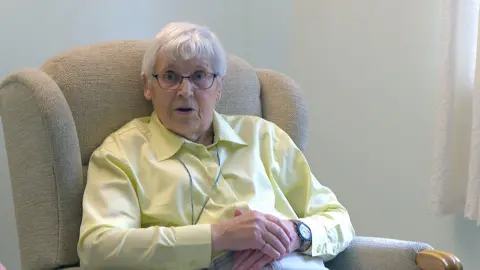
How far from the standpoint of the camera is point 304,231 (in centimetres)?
144

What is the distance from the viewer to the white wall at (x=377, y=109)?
2.14 metres

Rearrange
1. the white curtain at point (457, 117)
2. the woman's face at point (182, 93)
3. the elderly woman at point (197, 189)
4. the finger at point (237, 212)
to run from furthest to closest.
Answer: the white curtain at point (457, 117)
the woman's face at point (182, 93)
the finger at point (237, 212)
the elderly woman at point (197, 189)

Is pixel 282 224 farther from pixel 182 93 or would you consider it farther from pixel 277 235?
pixel 182 93

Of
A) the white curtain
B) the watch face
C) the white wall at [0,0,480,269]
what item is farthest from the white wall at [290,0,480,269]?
the watch face

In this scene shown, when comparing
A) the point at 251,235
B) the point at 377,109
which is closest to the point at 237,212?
the point at 251,235

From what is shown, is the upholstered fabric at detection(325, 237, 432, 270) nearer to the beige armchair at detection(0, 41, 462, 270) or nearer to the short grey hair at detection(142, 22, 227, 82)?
the beige armchair at detection(0, 41, 462, 270)

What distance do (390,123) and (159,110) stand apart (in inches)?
42.9

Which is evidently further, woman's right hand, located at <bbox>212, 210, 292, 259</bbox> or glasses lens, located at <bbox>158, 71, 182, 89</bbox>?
glasses lens, located at <bbox>158, 71, 182, 89</bbox>

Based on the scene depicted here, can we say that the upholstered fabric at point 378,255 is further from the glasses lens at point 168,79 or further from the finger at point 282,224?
the glasses lens at point 168,79

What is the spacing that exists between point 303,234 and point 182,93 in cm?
47

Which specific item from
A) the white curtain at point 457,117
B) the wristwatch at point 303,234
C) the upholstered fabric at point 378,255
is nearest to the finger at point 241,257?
the wristwatch at point 303,234

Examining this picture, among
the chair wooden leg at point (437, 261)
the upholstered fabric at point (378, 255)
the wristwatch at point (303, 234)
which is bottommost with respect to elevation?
the upholstered fabric at point (378, 255)

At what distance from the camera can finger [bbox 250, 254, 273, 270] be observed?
1355mm

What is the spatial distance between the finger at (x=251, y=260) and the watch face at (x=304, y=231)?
13 cm
